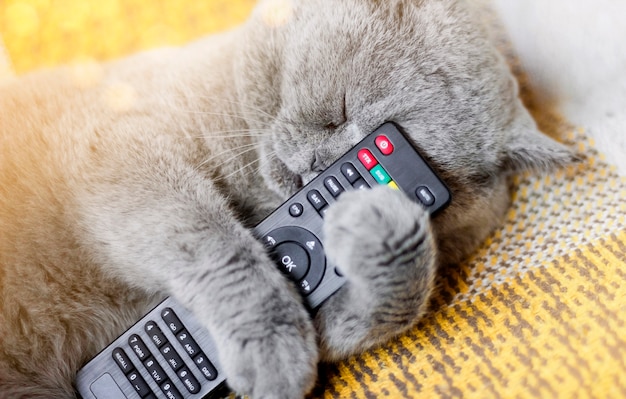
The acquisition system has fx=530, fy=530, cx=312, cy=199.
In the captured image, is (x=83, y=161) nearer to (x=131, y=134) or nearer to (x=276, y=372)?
(x=131, y=134)

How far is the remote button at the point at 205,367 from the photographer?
0.85m

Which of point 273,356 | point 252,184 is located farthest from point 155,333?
point 252,184

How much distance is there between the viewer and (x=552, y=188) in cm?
100

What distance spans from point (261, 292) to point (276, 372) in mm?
120

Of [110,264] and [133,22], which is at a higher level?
[133,22]

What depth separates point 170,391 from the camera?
2.77 feet

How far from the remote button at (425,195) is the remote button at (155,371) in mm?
500

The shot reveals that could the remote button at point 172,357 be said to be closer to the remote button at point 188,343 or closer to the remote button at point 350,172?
the remote button at point 188,343

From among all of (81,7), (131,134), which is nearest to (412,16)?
(131,134)

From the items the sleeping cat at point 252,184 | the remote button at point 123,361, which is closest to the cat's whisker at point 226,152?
the sleeping cat at point 252,184

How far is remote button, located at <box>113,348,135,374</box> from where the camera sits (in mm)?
857

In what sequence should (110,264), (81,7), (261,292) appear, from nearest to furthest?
(261,292) < (110,264) < (81,7)

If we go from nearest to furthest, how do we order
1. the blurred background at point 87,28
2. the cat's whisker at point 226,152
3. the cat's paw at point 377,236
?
the cat's paw at point 377,236 → the cat's whisker at point 226,152 → the blurred background at point 87,28

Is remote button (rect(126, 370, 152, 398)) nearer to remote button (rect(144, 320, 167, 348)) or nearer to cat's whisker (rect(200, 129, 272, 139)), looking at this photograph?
remote button (rect(144, 320, 167, 348))
